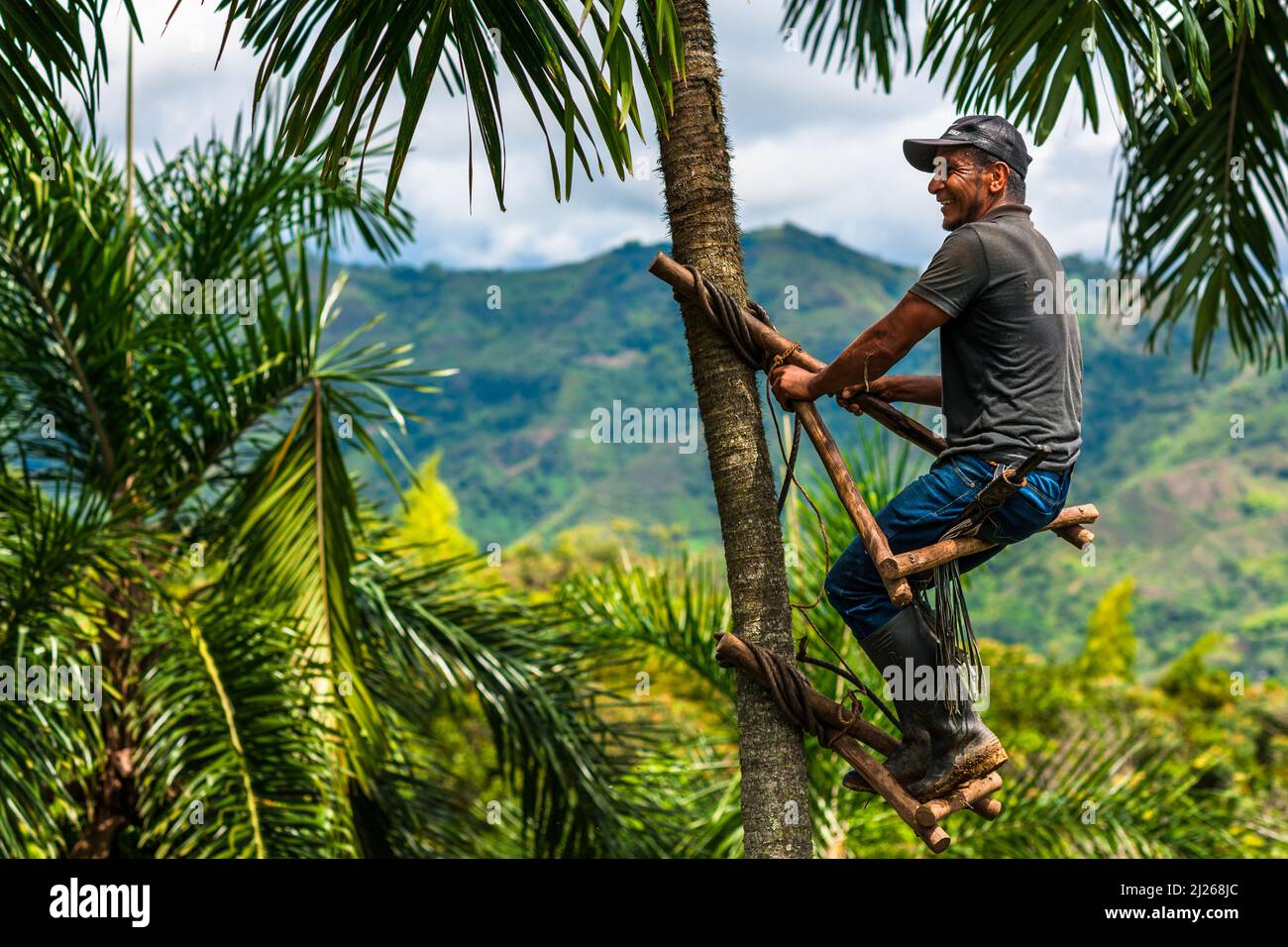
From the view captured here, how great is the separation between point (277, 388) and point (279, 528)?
0.86 m

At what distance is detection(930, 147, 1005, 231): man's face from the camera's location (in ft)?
11.0

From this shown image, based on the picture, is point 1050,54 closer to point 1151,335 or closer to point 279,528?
point 1151,335

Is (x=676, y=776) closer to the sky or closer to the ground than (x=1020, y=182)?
closer to the ground

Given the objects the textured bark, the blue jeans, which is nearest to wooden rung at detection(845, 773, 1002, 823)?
the blue jeans

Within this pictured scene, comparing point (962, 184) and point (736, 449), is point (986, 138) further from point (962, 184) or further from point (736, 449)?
point (736, 449)

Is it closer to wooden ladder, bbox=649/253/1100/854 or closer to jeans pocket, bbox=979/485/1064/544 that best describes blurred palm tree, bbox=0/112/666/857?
wooden ladder, bbox=649/253/1100/854

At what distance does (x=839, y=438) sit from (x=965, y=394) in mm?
92138

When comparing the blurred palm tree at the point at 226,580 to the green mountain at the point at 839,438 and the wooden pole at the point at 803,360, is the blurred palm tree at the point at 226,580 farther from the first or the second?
the green mountain at the point at 839,438

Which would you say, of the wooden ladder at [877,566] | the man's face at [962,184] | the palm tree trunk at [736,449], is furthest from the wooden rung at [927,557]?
the man's face at [962,184]

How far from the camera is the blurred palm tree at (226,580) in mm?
5410

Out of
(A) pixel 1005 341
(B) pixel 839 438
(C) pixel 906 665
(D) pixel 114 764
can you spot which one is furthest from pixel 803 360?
(B) pixel 839 438

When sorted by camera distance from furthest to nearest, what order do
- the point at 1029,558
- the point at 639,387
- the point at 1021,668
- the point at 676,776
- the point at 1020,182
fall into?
1. the point at 639,387
2. the point at 1029,558
3. the point at 1021,668
4. the point at 676,776
5. the point at 1020,182

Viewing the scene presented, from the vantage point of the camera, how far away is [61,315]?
247 inches
